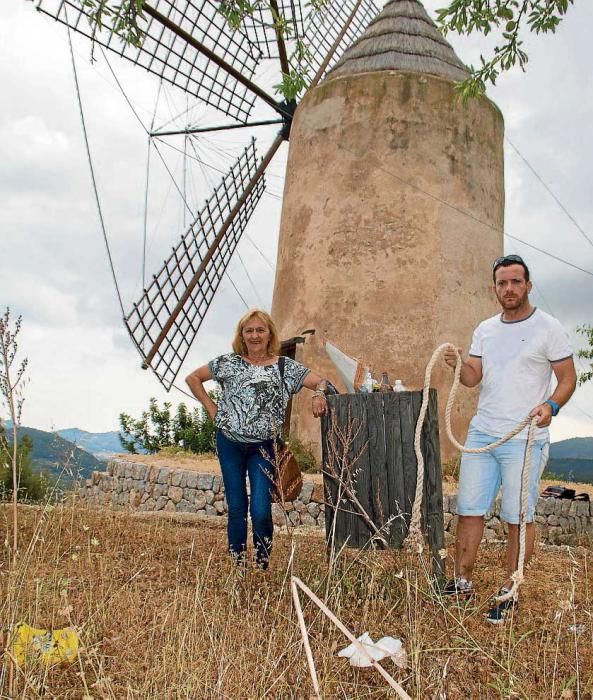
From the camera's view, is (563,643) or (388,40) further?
(388,40)

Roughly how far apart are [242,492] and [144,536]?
146 centimetres

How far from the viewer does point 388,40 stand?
28.5 ft

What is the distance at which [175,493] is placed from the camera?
7605 mm

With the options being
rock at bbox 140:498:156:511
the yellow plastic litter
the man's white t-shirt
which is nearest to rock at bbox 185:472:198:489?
rock at bbox 140:498:156:511

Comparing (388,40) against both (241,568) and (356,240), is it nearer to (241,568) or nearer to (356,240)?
(356,240)

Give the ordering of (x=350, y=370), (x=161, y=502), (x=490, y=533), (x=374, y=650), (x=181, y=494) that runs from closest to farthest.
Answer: (x=374, y=650) → (x=350, y=370) → (x=490, y=533) → (x=181, y=494) → (x=161, y=502)

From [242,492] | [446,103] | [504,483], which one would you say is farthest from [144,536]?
[446,103]

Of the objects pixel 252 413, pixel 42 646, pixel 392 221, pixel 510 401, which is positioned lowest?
pixel 42 646

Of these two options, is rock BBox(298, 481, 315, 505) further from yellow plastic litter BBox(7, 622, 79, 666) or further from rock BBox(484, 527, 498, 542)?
yellow plastic litter BBox(7, 622, 79, 666)

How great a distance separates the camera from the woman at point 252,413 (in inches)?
130

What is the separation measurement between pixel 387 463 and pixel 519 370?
2.32ft

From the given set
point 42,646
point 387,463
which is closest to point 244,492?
point 387,463

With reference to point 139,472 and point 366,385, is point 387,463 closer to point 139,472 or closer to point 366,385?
point 366,385

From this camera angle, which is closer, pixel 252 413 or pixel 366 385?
pixel 252 413
